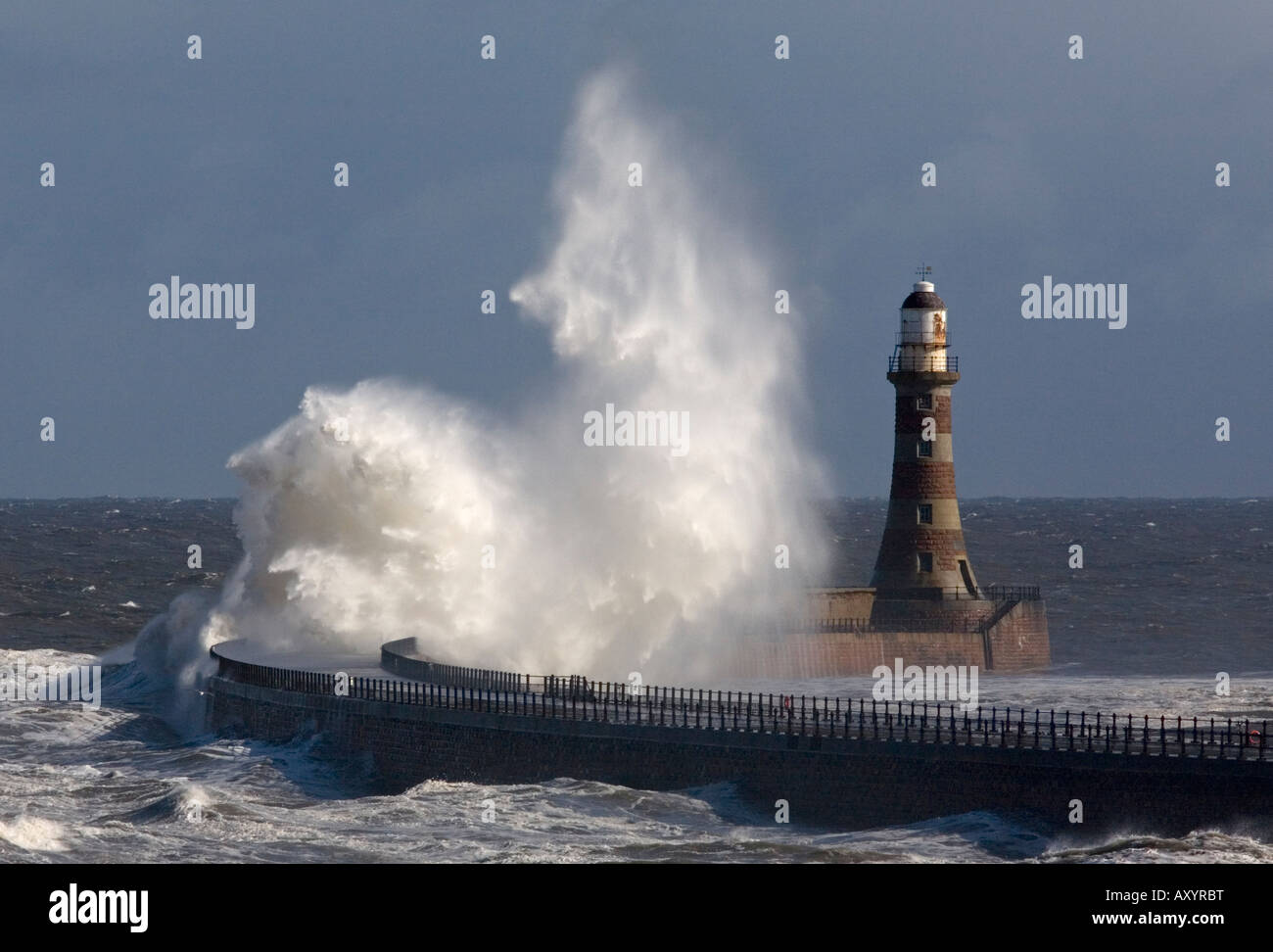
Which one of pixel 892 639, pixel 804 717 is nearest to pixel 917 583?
pixel 892 639

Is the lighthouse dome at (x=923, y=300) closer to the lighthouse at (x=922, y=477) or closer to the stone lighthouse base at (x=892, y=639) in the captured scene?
the lighthouse at (x=922, y=477)

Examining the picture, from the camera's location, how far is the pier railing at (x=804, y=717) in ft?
110

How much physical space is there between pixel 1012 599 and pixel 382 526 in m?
17.1

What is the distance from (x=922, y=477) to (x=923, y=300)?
4550 mm

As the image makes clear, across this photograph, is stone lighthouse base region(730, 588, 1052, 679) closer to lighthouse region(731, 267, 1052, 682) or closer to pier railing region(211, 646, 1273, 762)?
lighthouse region(731, 267, 1052, 682)

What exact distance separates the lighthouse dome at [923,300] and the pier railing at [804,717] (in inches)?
496

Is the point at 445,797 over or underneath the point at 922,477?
underneath

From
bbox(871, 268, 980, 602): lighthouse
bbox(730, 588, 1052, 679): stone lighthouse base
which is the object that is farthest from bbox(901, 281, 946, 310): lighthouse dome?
bbox(730, 588, 1052, 679): stone lighthouse base

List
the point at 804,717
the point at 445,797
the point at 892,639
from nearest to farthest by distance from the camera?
the point at 804,717, the point at 445,797, the point at 892,639

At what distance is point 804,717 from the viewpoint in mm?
36438

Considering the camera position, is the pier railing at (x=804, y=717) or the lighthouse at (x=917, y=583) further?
the lighthouse at (x=917, y=583)

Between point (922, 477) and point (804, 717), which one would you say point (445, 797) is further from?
point (922, 477)

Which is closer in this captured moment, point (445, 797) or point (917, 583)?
point (445, 797)

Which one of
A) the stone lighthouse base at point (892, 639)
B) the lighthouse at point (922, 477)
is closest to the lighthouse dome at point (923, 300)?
the lighthouse at point (922, 477)
